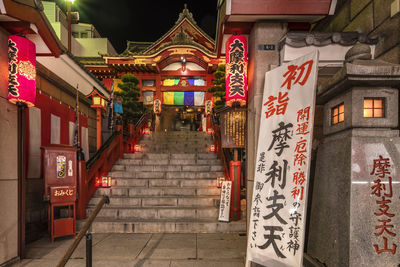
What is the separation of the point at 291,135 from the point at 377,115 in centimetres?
102

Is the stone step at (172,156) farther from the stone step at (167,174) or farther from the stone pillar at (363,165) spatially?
the stone pillar at (363,165)

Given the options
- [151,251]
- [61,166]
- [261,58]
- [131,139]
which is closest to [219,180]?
[151,251]

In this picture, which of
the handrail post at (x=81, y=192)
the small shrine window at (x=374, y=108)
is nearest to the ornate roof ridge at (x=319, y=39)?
the small shrine window at (x=374, y=108)

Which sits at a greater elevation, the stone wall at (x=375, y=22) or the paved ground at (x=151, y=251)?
the stone wall at (x=375, y=22)

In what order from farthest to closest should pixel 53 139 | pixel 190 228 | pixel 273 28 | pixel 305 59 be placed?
pixel 53 139 < pixel 190 228 < pixel 273 28 < pixel 305 59

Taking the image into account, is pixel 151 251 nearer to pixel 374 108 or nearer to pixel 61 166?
pixel 61 166

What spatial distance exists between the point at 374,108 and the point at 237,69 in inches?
104

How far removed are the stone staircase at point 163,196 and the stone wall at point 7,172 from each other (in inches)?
79.9

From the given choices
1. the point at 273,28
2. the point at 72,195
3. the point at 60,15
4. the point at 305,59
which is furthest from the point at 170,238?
the point at 60,15

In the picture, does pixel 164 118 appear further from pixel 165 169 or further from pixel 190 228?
pixel 190 228

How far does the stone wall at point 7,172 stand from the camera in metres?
4.03

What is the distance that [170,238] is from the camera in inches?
217

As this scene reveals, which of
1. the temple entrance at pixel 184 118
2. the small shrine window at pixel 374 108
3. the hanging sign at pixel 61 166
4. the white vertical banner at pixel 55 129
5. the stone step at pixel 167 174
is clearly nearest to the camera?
the small shrine window at pixel 374 108

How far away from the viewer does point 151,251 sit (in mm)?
4766
